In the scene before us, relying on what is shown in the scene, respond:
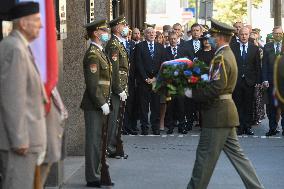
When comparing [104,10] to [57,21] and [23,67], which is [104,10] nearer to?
[57,21]

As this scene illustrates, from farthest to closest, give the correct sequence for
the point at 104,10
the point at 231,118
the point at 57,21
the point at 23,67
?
the point at 104,10 → the point at 57,21 → the point at 231,118 → the point at 23,67

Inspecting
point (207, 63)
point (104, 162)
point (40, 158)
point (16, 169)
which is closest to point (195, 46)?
point (207, 63)

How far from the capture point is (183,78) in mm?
9773

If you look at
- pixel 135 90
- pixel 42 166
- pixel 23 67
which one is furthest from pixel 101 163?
pixel 135 90

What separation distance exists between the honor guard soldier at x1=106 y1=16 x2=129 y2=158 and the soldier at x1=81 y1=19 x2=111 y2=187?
2.09 m

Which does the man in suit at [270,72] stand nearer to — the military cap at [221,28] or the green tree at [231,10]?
the military cap at [221,28]

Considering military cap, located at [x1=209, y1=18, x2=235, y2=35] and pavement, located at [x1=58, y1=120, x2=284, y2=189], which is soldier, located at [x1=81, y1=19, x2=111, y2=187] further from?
military cap, located at [x1=209, y1=18, x2=235, y2=35]

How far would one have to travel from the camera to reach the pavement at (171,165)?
38.1 ft

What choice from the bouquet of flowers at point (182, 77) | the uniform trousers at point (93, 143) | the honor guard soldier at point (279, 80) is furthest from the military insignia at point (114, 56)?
the honor guard soldier at point (279, 80)

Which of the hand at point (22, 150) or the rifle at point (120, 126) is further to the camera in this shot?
the rifle at point (120, 126)

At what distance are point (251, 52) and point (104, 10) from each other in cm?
374

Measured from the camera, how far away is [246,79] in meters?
18.1

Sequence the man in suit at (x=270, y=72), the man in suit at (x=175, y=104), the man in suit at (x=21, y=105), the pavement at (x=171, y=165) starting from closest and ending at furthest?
the man in suit at (x=21, y=105)
the pavement at (x=171, y=165)
the man in suit at (x=270, y=72)
the man in suit at (x=175, y=104)

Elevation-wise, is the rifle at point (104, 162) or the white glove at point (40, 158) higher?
the white glove at point (40, 158)
